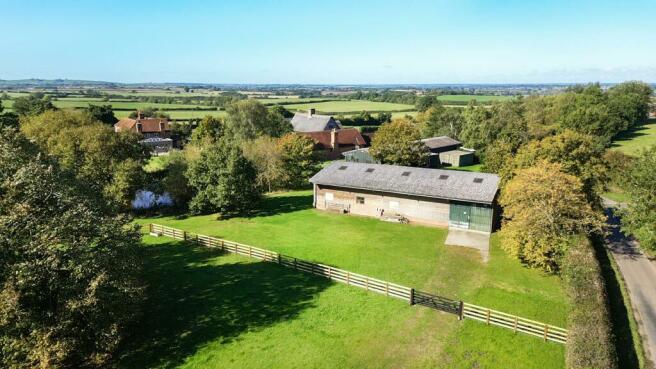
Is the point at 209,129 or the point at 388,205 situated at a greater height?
the point at 209,129

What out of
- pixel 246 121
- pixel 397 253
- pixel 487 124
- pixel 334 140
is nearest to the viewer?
pixel 397 253

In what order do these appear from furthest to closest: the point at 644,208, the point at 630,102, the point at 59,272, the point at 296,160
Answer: the point at 630,102
the point at 296,160
the point at 644,208
the point at 59,272

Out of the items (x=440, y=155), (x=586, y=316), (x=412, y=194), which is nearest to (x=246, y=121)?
(x=440, y=155)

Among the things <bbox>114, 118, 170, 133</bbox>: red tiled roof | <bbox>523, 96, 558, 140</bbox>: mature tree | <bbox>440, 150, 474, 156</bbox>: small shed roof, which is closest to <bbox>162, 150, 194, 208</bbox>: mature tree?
<bbox>440, 150, 474, 156</bbox>: small shed roof

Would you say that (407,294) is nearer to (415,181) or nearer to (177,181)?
(415,181)

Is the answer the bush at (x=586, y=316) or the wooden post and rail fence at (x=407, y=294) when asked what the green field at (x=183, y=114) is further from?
the bush at (x=586, y=316)

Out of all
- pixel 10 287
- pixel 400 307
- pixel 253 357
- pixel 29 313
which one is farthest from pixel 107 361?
pixel 400 307
